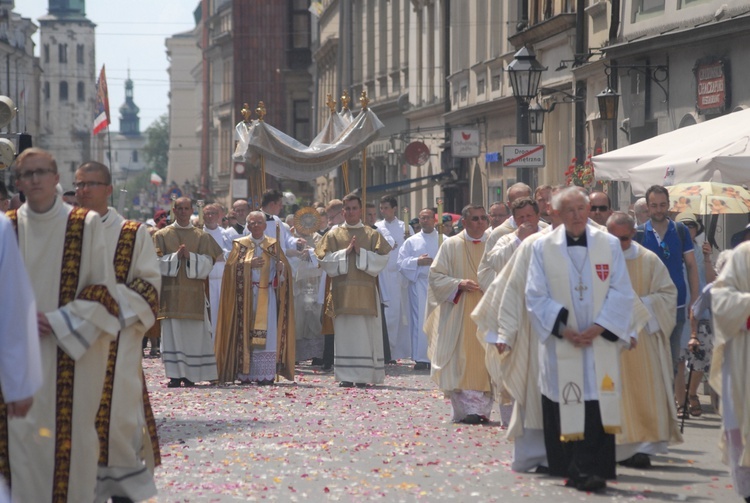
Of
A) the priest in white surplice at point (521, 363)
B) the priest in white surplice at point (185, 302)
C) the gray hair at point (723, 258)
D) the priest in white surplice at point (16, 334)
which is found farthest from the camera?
the priest in white surplice at point (185, 302)

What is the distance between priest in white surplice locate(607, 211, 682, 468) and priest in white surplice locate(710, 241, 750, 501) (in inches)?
45.5

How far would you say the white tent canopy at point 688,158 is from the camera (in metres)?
12.7

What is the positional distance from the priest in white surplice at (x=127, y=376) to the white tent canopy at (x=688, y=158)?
6.20 metres

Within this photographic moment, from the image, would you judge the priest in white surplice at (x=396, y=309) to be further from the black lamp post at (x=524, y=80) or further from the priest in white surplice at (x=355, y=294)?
the priest in white surplice at (x=355, y=294)

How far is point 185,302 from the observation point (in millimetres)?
15680

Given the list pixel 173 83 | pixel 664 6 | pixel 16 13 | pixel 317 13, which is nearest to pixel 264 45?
pixel 317 13

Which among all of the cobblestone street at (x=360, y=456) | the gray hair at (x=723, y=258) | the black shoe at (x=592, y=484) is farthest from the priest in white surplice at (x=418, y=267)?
the gray hair at (x=723, y=258)

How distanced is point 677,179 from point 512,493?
510 centimetres

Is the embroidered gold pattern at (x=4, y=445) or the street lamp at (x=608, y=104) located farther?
the street lamp at (x=608, y=104)

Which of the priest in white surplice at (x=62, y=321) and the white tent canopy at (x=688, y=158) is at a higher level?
the white tent canopy at (x=688, y=158)

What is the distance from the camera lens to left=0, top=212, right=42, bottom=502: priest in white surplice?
5426 mm

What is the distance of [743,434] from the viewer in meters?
8.08

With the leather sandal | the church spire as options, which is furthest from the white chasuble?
the church spire

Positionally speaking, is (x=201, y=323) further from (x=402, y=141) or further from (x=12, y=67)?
(x=12, y=67)
